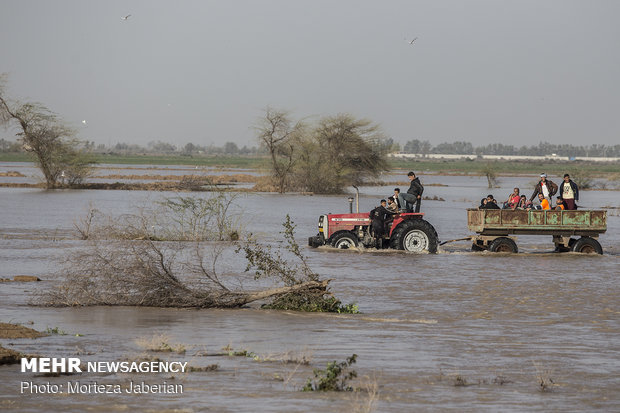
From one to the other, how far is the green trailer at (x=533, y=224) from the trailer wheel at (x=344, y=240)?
3.08 m

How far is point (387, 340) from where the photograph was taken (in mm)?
12602

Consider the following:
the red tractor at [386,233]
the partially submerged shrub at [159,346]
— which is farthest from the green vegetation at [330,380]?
the red tractor at [386,233]

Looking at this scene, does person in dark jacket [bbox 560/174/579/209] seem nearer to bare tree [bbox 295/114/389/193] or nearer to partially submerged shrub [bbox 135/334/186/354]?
partially submerged shrub [bbox 135/334/186/354]

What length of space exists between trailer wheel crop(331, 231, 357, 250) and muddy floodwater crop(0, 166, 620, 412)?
0.69 meters

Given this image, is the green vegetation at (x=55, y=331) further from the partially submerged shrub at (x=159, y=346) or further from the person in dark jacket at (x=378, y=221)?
the person in dark jacket at (x=378, y=221)

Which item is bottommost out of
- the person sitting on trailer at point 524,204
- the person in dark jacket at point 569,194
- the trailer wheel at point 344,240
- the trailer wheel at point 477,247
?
the trailer wheel at point 477,247

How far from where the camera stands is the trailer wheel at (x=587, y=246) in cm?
2556

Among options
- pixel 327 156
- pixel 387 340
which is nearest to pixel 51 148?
pixel 327 156

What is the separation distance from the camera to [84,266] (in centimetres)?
1523

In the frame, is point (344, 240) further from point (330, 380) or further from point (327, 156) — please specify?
point (327, 156)

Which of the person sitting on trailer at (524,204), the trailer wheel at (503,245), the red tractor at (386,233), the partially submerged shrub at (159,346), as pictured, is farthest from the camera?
the person sitting on trailer at (524,204)

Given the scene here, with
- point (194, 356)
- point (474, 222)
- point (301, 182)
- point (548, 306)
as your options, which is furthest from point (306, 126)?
point (194, 356)

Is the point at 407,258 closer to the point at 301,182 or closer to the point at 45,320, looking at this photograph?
the point at 45,320

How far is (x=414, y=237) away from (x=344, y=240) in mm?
1849
